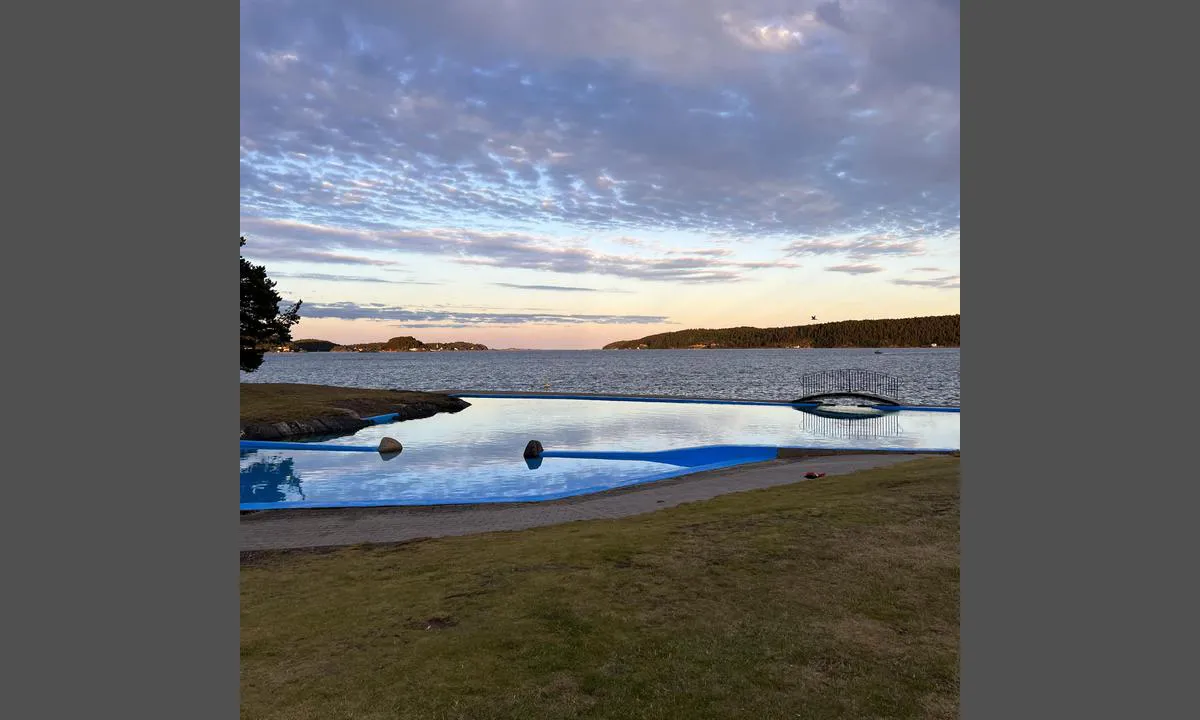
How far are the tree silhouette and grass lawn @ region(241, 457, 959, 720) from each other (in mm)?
36764

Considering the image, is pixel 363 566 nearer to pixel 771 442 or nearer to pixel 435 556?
pixel 435 556

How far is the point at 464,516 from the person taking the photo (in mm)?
17391

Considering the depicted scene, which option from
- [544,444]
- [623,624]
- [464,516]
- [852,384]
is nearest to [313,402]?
[544,444]

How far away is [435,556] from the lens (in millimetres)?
12094

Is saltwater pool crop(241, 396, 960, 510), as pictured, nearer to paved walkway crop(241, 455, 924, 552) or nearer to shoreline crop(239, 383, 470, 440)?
paved walkway crop(241, 455, 924, 552)

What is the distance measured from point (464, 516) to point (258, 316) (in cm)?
3581

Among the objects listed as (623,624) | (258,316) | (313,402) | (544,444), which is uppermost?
(258,316)

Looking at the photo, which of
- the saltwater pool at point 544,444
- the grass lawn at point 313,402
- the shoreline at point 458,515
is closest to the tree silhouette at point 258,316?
the grass lawn at point 313,402

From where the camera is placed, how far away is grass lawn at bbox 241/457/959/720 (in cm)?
615

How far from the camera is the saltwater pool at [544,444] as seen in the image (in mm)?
22953

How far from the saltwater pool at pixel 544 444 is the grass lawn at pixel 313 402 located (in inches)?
177

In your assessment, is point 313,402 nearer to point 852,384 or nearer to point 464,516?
point 464,516

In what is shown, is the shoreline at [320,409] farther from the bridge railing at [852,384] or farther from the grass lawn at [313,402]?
the bridge railing at [852,384]

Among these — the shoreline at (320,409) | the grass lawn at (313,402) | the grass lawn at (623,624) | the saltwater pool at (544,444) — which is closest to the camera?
the grass lawn at (623,624)
